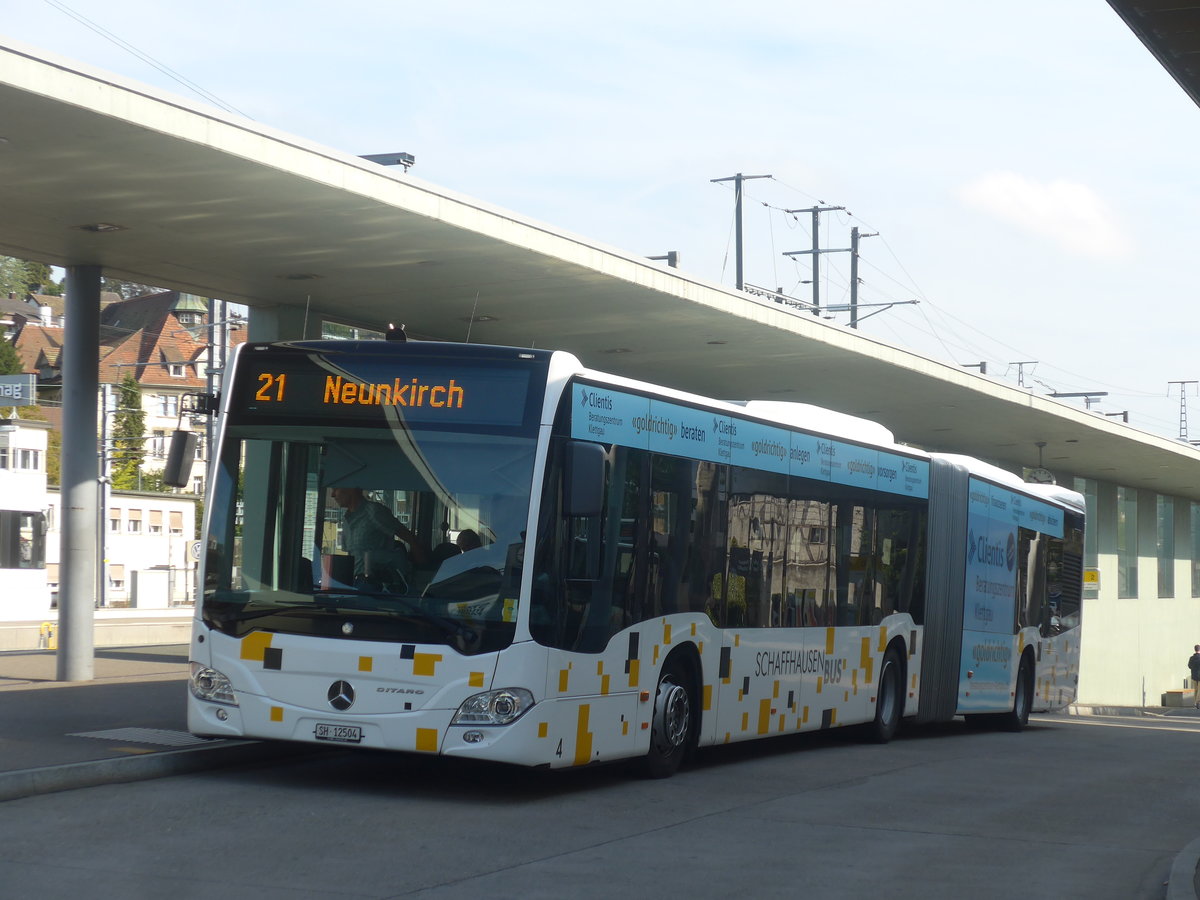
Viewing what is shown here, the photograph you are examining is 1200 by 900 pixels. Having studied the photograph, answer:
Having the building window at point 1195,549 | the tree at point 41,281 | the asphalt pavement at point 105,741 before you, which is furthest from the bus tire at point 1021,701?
the tree at point 41,281

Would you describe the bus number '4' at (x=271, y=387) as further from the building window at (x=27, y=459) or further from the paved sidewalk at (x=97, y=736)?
the building window at (x=27, y=459)

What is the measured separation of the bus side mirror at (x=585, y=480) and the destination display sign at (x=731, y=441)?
37 cm

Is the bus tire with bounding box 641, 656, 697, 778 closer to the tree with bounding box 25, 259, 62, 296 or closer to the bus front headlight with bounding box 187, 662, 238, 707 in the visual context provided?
the bus front headlight with bounding box 187, 662, 238, 707

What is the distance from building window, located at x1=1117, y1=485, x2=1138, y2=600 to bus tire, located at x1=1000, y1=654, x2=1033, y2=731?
34.1 meters

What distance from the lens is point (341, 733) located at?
10.9 m

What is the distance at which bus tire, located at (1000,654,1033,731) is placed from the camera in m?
22.2

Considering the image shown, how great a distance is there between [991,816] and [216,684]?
5227 mm

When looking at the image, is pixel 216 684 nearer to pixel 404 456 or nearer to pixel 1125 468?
pixel 404 456

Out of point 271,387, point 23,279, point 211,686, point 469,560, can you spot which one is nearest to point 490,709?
point 469,560

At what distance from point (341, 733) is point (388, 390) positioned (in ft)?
7.39

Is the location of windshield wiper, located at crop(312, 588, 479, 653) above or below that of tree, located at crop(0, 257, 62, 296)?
below

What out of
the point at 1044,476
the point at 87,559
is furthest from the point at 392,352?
the point at 1044,476

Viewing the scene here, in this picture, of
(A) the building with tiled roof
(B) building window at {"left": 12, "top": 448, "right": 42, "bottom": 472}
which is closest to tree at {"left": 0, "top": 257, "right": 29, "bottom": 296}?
(A) the building with tiled roof

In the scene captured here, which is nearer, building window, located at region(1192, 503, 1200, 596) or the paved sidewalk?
the paved sidewalk
